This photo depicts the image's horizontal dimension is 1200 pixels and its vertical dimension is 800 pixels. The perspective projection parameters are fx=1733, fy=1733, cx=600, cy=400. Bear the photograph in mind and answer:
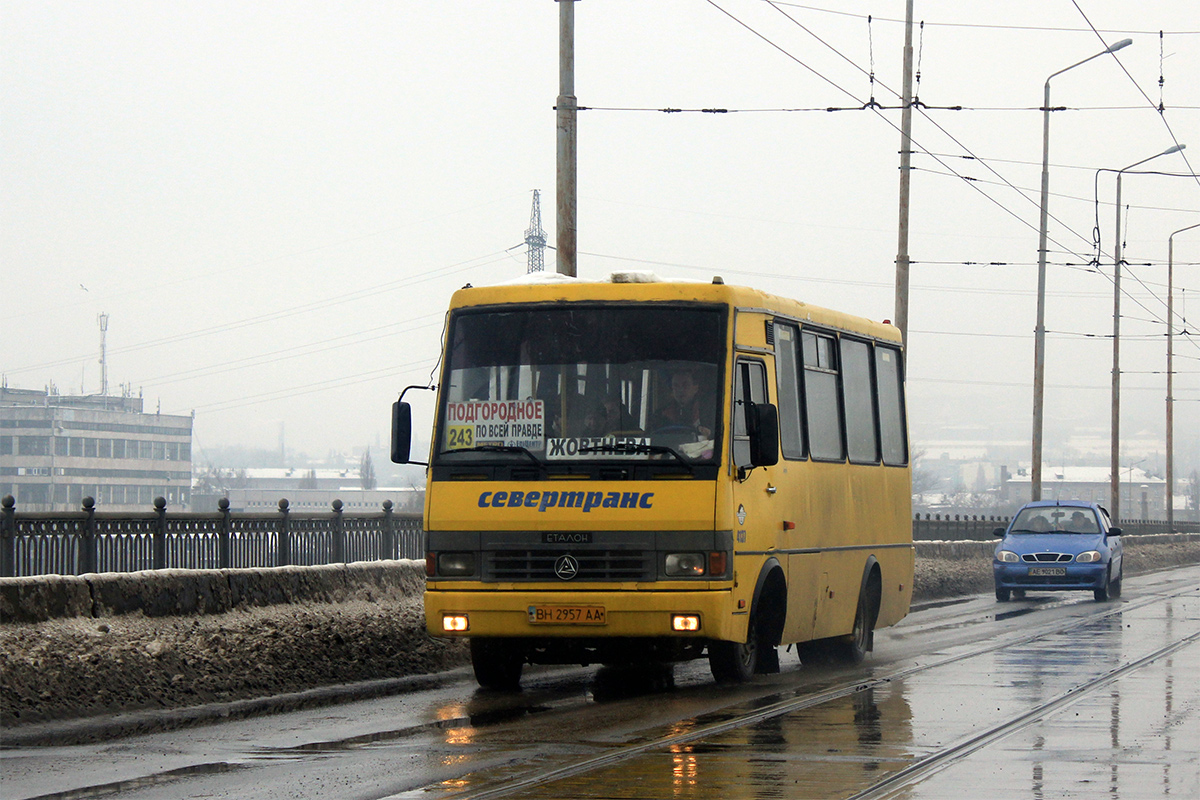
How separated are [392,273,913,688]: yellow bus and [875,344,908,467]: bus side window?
3.49 meters

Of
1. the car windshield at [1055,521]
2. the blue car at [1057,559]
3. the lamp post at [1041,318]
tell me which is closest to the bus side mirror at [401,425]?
the blue car at [1057,559]

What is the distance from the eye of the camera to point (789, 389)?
1377 centimetres

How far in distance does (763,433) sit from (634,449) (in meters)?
0.92

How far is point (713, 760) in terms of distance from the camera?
9039mm

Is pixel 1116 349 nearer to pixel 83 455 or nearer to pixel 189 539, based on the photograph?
pixel 189 539

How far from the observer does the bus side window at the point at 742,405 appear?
12329 mm

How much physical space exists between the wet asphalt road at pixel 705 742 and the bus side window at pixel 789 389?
6.21 feet

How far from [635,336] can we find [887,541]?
542 cm

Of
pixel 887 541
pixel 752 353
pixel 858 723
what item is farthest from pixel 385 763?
pixel 887 541

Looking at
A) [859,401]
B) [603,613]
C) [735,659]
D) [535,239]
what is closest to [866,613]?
[859,401]

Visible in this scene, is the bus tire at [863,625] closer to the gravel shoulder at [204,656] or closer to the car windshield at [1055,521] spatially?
the gravel shoulder at [204,656]

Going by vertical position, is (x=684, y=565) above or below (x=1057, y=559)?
above

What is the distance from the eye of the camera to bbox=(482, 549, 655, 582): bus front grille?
39.5 ft

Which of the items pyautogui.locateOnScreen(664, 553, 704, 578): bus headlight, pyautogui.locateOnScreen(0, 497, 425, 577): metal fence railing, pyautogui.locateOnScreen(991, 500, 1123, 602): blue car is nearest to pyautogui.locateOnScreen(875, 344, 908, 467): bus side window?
pyautogui.locateOnScreen(664, 553, 704, 578): bus headlight
